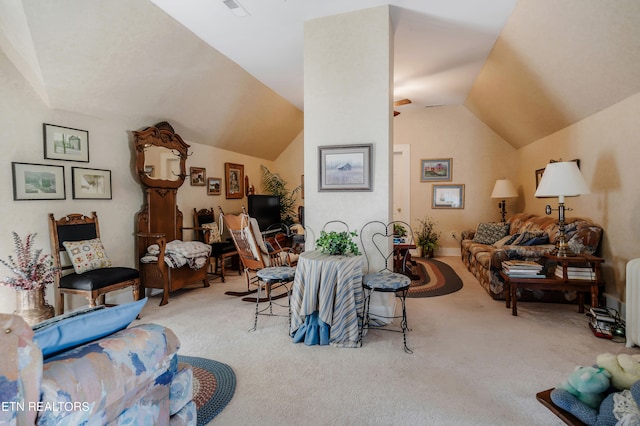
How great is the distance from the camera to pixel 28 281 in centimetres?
281

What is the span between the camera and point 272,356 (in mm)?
2633

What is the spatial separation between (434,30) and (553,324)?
329 centimetres

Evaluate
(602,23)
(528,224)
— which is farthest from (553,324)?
(602,23)

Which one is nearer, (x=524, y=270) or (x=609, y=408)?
A: (x=609, y=408)

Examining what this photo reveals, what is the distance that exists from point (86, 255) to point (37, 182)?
2.68ft

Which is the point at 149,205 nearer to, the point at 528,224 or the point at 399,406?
the point at 399,406

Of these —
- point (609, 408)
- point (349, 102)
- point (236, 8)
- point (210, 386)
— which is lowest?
point (210, 386)

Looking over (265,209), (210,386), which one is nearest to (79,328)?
(210,386)

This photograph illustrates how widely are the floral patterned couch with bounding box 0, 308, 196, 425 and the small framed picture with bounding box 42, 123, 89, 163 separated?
295 centimetres

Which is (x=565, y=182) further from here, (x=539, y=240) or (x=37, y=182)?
(x=37, y=182)

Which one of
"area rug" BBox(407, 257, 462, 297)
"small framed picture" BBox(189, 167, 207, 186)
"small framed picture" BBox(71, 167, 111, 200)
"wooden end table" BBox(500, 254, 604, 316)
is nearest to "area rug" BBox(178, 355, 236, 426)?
"small framed picture" BBox(71, 167, 111, 200)

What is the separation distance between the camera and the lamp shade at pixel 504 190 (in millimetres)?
5941

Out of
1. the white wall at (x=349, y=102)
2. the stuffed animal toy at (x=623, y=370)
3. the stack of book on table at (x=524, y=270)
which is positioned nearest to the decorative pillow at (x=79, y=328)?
the stuffed animal toy at (x=623, y=370)

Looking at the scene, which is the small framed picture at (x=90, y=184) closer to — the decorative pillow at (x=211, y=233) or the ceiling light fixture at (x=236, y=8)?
the decorative pillow at (x=211, y=233)
